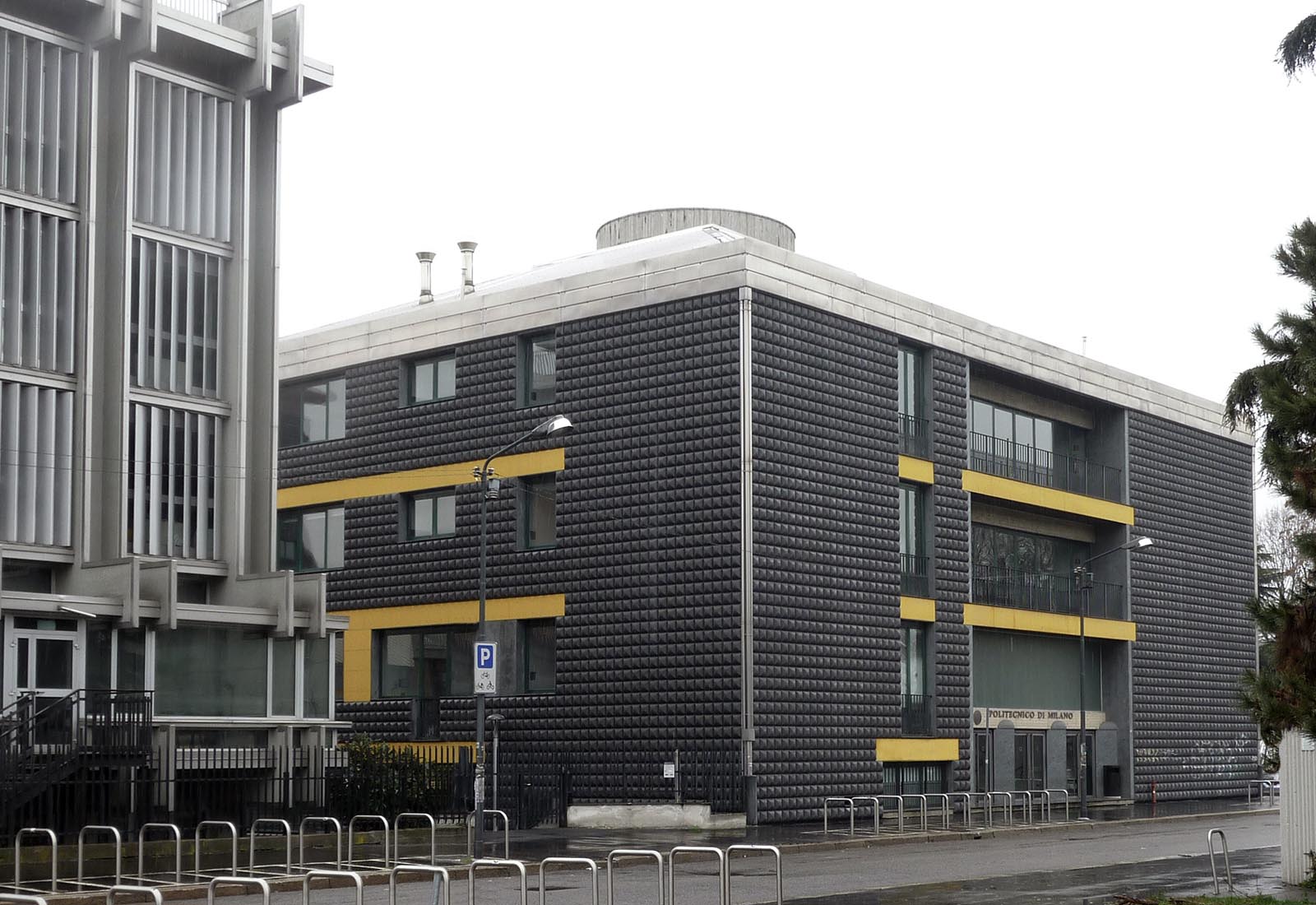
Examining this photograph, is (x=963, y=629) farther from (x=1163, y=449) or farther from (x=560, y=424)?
(x=560, y=424)

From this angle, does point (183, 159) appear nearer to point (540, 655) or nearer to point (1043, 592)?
point (540, 655)

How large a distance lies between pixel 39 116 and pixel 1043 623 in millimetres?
32829

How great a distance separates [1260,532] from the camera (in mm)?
93000

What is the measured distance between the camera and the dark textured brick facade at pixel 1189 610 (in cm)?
5594

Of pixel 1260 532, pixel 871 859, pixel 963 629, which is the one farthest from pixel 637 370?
pixel 1260 532

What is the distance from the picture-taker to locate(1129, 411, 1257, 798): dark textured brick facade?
55938 mm

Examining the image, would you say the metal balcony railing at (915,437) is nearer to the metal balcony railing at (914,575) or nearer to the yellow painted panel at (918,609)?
the metal balcony railing at (914,575)

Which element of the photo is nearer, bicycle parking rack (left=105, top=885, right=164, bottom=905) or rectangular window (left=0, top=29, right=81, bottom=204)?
bicycle parking rack (left=105, top=885, right=164, bottom=905)

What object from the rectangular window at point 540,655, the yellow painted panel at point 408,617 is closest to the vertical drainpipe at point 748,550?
the yellow painted panel at point 408,617

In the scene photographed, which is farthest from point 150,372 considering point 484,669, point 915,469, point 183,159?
point 915,469

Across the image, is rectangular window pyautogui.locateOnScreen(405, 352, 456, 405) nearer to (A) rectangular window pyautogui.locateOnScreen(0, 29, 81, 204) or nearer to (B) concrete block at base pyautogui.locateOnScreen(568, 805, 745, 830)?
(B) concrete block at base pyautogui.locateOnScreen(568, 805, 745, 830)

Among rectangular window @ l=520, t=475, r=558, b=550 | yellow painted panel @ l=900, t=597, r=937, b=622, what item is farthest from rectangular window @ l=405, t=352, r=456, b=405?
yellow painted panel @ l=900, t=597, r=937, b=622

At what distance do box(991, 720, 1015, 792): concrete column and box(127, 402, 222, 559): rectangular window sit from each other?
2429cm

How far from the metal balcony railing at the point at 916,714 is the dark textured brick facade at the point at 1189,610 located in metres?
12.3
